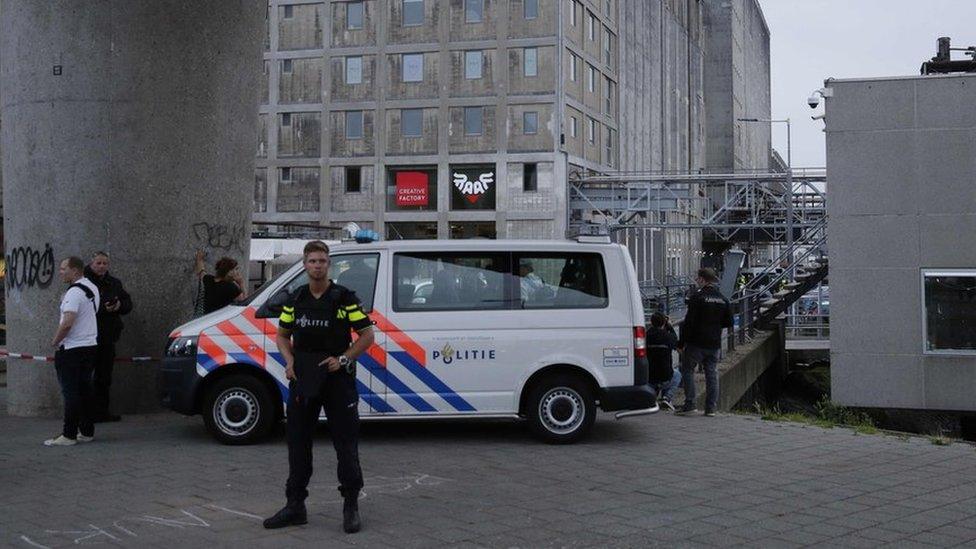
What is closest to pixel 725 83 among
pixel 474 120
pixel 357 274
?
pixel 474 120

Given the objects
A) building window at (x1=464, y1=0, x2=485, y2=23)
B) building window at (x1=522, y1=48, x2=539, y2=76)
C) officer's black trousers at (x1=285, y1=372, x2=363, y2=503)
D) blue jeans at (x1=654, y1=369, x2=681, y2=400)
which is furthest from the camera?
building window at (x1=464, y1=0, x2=485, y2=23)

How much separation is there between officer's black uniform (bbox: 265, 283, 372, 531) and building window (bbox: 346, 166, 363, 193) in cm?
4311

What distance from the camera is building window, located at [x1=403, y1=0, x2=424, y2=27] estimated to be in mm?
48312

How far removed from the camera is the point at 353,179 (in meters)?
49.4

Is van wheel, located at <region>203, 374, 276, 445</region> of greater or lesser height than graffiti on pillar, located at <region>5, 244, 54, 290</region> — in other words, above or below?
below

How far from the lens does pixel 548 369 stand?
387 inches

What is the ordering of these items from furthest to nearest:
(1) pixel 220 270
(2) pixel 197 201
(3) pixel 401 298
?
(2) pixel 197 201 < (1) pixel 220 270 < (3) pixel 401 298

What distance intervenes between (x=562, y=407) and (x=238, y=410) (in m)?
3.00

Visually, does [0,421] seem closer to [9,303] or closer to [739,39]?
[9,303]

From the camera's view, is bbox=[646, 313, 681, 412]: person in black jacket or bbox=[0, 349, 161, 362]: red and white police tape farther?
bbox=[646, 313, 681, 412]: person in black jacket

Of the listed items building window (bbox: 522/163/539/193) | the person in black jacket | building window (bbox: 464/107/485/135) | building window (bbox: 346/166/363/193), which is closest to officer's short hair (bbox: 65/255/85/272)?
the person in black jacket

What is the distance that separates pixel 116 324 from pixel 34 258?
1562 mm

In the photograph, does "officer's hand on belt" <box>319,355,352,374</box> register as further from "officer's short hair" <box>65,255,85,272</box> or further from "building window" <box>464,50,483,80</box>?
"building window" <box>464,50,483,80</box>

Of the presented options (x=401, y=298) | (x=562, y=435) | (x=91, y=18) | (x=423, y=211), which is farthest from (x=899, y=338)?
(x=423, y=211)
